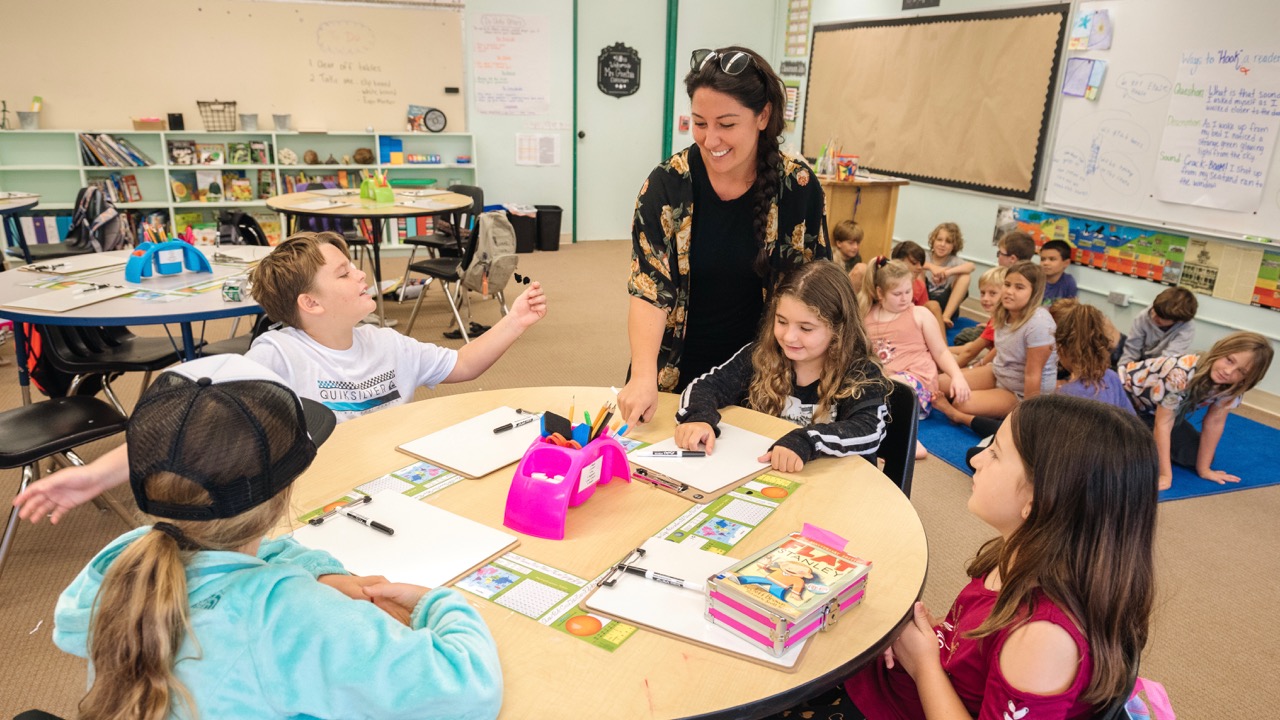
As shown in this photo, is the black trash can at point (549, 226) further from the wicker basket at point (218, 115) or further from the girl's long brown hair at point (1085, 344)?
the girl's long brown hair at point (1085, 344)

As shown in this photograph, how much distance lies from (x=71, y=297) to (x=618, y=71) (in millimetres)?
5898

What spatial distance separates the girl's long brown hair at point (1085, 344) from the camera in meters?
3.39

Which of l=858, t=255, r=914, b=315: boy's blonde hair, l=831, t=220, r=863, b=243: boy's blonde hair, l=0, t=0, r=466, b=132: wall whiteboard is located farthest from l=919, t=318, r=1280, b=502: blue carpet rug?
l=0, t=0, r=466, b=132: wall whiteboard

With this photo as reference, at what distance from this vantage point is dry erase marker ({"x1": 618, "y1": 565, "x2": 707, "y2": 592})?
1140 mm

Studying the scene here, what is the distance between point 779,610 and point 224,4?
7241mm

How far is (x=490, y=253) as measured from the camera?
15.4ft

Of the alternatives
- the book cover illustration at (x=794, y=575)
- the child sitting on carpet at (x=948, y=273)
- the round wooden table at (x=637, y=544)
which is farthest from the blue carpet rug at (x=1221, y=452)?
the book cover illustration at (x=794, y=575)

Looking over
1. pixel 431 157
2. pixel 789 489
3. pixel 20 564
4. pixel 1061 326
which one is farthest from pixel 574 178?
pixel 789 489

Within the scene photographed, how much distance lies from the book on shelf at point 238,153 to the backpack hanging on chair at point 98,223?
78.3 inches

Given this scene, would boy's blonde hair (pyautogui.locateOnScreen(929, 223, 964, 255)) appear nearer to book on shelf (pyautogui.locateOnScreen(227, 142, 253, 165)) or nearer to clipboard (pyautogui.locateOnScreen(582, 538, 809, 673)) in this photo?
clipboard (pyautogui.locateOnScreen(582, 538, 809, 673))

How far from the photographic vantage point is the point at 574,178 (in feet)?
25.9

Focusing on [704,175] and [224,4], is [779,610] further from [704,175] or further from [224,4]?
[224,4]

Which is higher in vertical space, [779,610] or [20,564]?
[779,610]

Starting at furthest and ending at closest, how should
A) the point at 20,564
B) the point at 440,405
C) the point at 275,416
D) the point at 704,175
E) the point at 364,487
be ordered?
the point at 20,564 → the point at 704,175 → the point at 440,405 → the point at 364,487 → the point at 275,416
